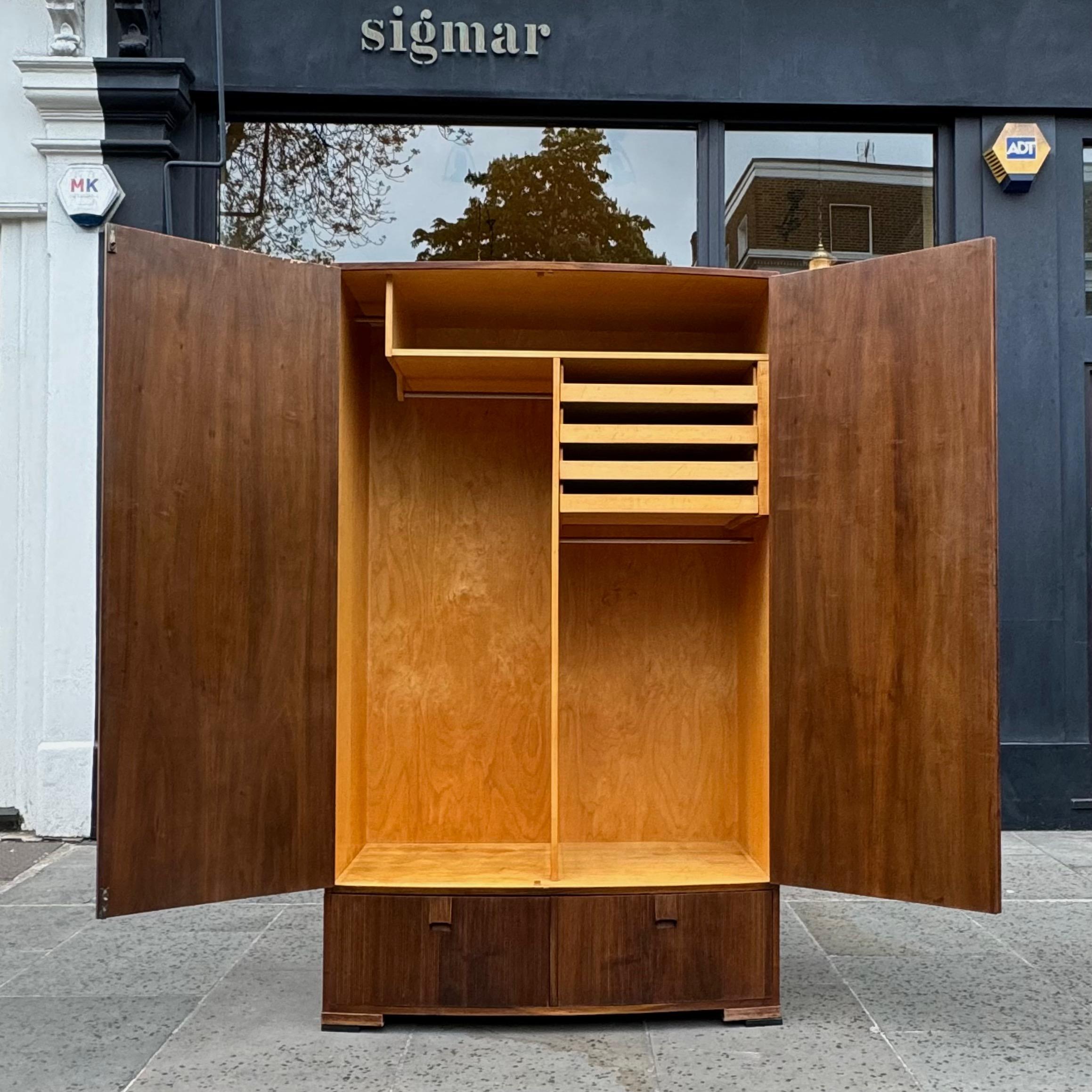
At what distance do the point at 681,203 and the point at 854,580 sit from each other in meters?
3.74

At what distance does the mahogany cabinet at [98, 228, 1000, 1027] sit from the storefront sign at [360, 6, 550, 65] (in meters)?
2.90

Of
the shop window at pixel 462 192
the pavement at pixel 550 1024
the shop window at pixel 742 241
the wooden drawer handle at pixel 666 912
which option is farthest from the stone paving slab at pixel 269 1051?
the shop window at pixel 742 241

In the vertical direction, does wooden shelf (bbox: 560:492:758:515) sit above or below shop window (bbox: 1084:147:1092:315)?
below

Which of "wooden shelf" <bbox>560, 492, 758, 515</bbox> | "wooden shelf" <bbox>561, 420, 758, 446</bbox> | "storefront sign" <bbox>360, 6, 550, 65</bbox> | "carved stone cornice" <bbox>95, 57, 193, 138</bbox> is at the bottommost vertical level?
"wooden shelf" <bbox>560, 492, 758, 515</bbox>

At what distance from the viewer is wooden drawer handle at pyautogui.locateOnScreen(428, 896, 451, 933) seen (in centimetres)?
358

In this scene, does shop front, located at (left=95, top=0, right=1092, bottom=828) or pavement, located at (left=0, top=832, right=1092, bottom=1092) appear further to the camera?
shop front, located at (left=95, top=0, right=1092, bottom=828)

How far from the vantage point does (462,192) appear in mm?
6551

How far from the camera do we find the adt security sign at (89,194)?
20.3ft

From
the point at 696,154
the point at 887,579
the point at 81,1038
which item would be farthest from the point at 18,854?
the point at 696,154

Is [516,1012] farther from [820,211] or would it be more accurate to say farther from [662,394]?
[820,211]

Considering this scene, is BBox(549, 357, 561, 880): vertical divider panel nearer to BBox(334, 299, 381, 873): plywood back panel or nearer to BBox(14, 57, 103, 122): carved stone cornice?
BBox(334, 299, 381, 873): plywood back panel

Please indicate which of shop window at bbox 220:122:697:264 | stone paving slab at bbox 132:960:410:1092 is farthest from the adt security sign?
stone paving slab at bbox 132:960:410:1092

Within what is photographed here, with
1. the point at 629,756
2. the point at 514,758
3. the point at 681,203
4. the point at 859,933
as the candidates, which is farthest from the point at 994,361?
the point at 681,203

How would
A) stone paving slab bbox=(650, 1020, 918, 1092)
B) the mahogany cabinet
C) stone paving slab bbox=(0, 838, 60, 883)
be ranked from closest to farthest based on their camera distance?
1. stone paving slab bbox=(650, 1020, 918, 1092)
2. the mahogany cabinet
3. stone paving slab bbox=(0, 838, 60, 883)
